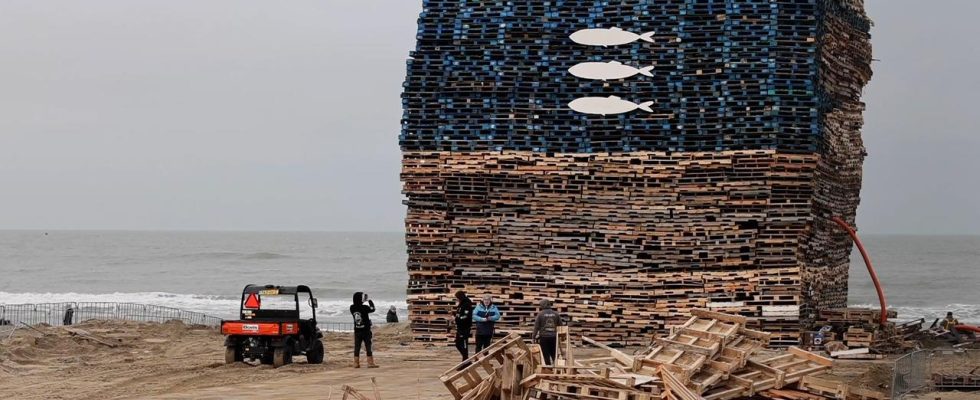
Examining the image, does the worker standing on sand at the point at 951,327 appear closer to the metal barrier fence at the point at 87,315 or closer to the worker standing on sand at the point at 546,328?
the worker standing on sand at the point at 546,328

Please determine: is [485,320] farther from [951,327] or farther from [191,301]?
[191,301]

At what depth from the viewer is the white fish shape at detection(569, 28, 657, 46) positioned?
2631 cm

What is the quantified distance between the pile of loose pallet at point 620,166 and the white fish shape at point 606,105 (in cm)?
14

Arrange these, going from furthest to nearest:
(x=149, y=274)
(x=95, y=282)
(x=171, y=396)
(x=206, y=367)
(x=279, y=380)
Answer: (x=149, y=274) → (x=95, y=282) → (x=206, y=367) → (x=279, y=380) → (x=171, y=396)

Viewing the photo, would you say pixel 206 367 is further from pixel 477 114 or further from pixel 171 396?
pixel 477 114

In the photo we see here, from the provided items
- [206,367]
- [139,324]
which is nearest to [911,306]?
[139,324]

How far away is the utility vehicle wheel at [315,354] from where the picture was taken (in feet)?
81.6

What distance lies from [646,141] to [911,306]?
4180 cm

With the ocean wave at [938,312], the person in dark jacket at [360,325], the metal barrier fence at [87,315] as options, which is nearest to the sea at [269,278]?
the ocean wave at [938,312]

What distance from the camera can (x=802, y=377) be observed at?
1722cm

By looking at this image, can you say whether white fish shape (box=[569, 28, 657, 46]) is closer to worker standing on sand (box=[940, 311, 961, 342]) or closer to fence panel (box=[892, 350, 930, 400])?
fence panel (box=[892, 350, 930, 400])

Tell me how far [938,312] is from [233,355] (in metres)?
41.1

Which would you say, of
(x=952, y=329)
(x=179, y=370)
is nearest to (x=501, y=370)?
(x=179, y=370)

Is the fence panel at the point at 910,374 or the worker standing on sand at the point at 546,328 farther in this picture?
the worker standing on sand at the point at 546,328
